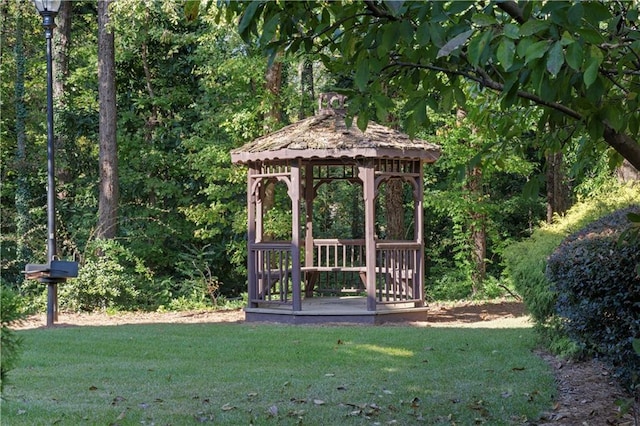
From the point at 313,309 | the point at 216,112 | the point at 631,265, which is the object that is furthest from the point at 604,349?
the point at 216,112

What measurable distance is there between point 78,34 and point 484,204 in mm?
13052

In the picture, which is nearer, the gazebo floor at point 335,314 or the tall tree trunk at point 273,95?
the gazebo floor at point 335,314

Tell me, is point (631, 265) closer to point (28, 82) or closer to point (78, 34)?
point (28, 82)

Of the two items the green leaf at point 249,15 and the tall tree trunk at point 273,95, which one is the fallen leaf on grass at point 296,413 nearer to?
the green leaf at point 249,15

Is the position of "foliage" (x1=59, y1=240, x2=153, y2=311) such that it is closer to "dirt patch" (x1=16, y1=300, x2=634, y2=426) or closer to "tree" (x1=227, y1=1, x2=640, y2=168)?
"dirt patch" (x1=16, y1=300, x2=634, y2=426)

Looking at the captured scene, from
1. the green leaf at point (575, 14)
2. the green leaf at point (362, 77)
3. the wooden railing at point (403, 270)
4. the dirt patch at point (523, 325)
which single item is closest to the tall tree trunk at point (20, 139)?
the dirt patch at point (523, 325)

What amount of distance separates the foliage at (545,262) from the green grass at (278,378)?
40 centimetres

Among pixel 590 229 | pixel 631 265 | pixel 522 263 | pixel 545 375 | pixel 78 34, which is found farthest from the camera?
pixel 78 34

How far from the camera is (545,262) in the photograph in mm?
7551

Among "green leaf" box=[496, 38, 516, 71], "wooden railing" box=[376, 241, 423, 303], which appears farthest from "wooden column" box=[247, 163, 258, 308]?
"green leaf" box=[496, 38, 516, 71]

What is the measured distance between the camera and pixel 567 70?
118 inches

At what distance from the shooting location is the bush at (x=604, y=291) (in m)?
A: 5.37

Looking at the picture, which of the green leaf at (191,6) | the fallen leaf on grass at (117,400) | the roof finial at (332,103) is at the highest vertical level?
the roof finial at (332,103)

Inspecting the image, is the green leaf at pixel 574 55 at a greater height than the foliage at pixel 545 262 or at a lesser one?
greater
